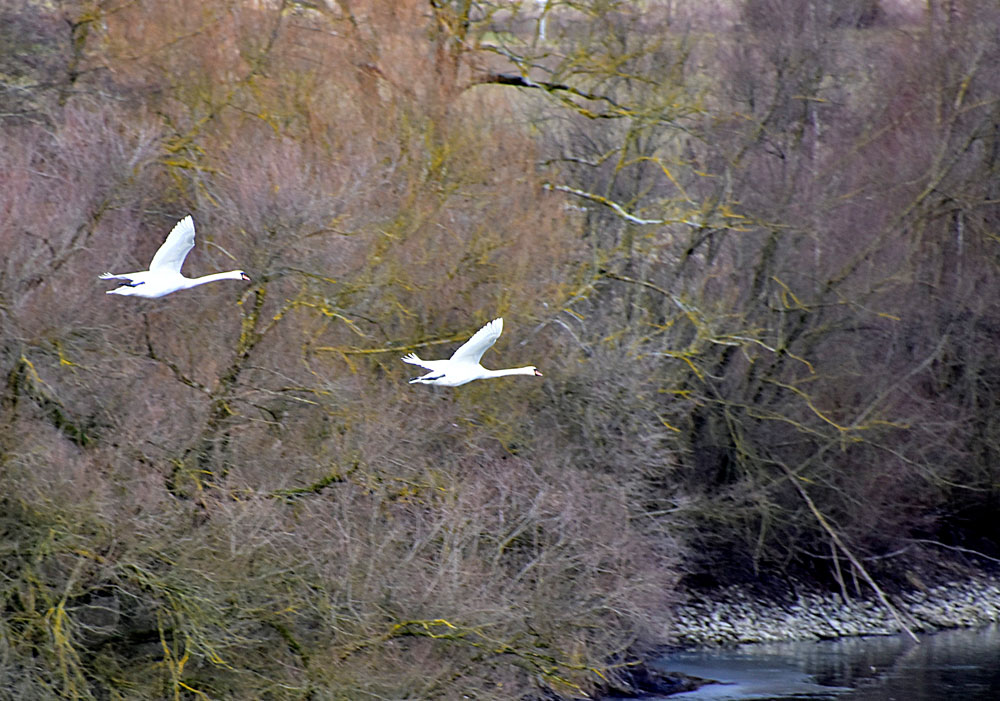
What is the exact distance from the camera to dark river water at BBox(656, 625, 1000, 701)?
19.9m

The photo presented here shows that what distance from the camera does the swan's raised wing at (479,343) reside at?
40.1 ft

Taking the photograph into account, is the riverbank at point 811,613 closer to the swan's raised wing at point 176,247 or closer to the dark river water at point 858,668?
the dark river water at point 858,668

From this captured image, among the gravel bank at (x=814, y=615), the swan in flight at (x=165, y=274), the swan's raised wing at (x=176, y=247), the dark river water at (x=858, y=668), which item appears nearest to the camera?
the swan's raised wing at (x=176, y=247)

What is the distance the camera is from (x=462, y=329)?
18.2 meters

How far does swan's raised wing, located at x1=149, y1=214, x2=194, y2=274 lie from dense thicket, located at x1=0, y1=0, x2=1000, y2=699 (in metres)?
2.12

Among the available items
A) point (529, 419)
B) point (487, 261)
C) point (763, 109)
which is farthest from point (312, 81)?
point (763, 109)

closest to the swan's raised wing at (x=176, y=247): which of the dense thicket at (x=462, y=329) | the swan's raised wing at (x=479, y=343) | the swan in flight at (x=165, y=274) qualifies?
the swan in flight at (x=165, y=274)

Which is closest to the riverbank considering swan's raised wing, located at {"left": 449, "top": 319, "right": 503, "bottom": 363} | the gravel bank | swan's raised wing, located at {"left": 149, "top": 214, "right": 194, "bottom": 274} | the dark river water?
the gravel bank

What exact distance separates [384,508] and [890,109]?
56.7 ft

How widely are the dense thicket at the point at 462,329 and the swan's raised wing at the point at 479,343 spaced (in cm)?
260

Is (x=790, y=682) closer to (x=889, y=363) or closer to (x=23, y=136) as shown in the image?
(x=889, y=363)

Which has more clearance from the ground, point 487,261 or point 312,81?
point 312,81

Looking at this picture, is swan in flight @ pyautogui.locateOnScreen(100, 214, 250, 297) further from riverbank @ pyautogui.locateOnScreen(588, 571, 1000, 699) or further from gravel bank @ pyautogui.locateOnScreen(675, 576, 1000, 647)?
gravel bank @ pyautogui.locateOnScreen(675, 576, 1000, 647)

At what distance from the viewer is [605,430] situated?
19.7m
